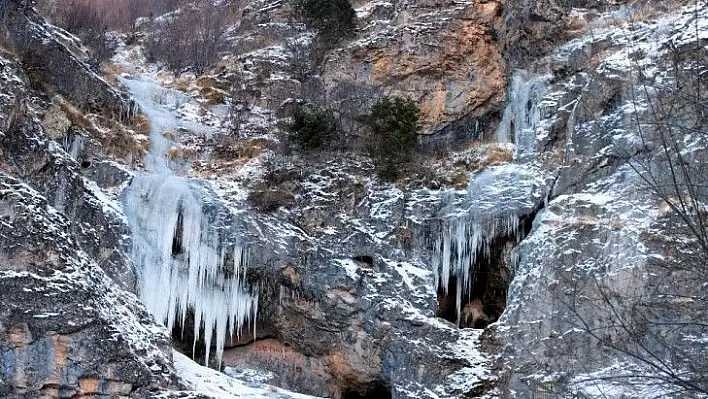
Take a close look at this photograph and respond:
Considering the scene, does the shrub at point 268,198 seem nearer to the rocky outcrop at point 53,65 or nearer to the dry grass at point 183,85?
the rocky outcrop at point 53,65

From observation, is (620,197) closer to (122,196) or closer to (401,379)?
(401,379)

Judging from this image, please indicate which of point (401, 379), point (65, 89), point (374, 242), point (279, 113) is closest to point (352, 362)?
point (401, 379)

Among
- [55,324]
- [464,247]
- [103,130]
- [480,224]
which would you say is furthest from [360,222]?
[55,324]

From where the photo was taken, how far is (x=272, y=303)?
19688mm

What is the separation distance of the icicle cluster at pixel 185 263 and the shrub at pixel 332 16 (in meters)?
8.38

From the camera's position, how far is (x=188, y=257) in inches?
761

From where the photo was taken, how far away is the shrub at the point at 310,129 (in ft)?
71.5

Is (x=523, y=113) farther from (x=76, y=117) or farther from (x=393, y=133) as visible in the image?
(x=76, y=117)

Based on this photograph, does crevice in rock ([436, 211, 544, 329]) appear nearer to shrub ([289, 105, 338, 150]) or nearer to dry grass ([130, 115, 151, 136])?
shrub ([289, 105, 338, 150])

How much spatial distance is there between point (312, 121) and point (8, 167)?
8.37 metres

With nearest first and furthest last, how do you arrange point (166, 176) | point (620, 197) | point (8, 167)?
point (8, 167)
point (620, 197)
point (166, 176)

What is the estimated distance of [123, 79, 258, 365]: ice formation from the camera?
1875 cm

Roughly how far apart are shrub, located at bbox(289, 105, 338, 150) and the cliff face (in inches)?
17.7

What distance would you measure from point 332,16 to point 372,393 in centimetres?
1196
